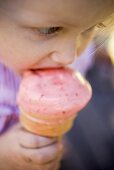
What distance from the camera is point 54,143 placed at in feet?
3.64

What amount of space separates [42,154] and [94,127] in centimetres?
63

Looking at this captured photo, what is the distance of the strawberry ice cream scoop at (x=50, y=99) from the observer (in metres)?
0.96

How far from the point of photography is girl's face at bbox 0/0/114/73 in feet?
2.71

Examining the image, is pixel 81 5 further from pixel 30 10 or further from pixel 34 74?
pixel 34 74

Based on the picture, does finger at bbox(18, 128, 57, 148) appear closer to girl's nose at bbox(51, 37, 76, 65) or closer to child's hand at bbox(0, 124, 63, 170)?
child's hand at bbox(0, 124, 63, 170)

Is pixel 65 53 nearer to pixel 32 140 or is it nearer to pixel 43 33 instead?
pixel 43 33

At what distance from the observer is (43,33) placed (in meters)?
0.90

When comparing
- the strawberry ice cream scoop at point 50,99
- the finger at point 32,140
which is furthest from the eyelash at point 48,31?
the finger at point 32,140

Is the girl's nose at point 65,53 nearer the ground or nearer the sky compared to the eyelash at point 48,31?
nearer the ground

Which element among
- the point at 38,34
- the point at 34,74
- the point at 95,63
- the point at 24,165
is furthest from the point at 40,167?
the point at 95,63

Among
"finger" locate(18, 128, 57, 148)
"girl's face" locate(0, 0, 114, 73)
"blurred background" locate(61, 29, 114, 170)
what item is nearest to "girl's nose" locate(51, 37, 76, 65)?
"girl's face" locate(0, 0, 114, 73)

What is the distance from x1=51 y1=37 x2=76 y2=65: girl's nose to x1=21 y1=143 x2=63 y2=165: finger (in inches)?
10.9

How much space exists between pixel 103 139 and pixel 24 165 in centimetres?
57

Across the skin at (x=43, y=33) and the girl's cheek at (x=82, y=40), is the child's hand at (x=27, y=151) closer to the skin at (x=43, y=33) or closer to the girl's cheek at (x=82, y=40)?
the skin at (x=43, y=33)
